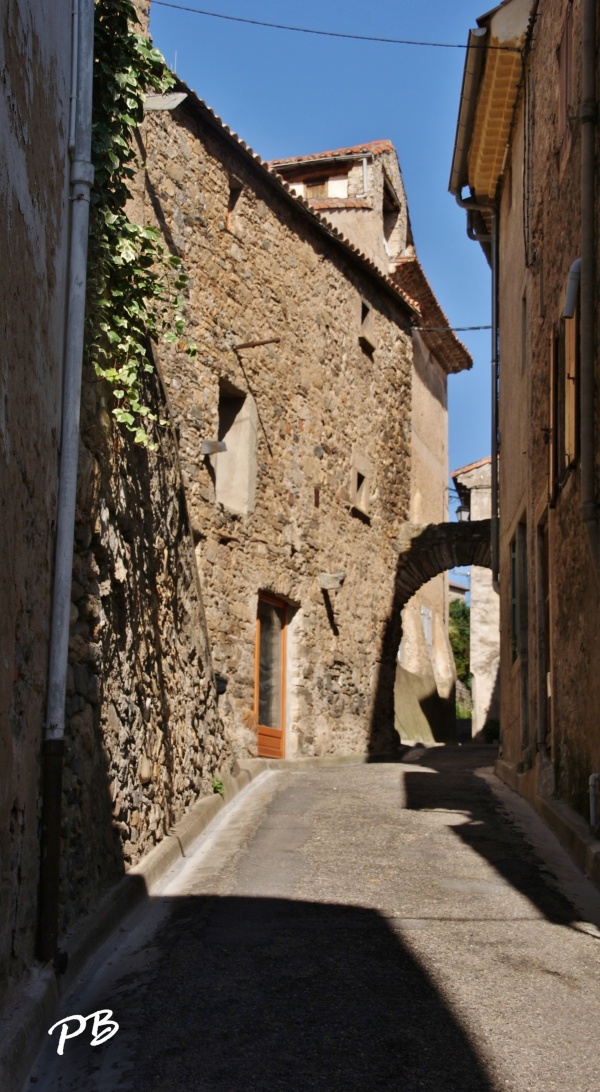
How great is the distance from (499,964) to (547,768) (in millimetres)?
4304

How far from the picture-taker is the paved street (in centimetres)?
408

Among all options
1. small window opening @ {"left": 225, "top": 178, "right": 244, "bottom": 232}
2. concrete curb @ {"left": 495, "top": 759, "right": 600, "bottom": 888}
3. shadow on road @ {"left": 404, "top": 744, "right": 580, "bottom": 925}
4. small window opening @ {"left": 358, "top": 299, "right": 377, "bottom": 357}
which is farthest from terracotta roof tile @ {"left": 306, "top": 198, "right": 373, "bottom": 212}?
concrete curb @ {"left": 495, "top": 759, "right": 600, "bottom": 888}

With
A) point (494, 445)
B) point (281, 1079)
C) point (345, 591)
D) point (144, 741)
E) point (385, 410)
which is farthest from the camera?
point (385, 410)

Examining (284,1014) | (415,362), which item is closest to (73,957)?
(284,1014)

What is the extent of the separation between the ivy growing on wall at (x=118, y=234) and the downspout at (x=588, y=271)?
8.32 feet

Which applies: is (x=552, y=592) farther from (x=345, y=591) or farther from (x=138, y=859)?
(x=345, y=591)

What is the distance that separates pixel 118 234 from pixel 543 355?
505 cm

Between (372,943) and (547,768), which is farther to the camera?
(547,768)

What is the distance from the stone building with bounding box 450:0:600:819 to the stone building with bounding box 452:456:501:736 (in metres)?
12.9

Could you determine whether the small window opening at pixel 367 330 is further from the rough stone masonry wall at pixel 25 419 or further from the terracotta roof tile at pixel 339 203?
the rough stone masonry wall at pixel 25 419

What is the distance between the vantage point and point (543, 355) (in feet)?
34.9

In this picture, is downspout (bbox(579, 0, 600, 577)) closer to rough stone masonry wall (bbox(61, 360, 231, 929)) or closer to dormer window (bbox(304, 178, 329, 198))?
rough stone masonry wall (bbox(61, 360, 231, 929))

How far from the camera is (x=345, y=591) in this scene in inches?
662

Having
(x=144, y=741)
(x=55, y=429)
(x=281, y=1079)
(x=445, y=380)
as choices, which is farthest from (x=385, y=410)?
(x=281, y=1079)
